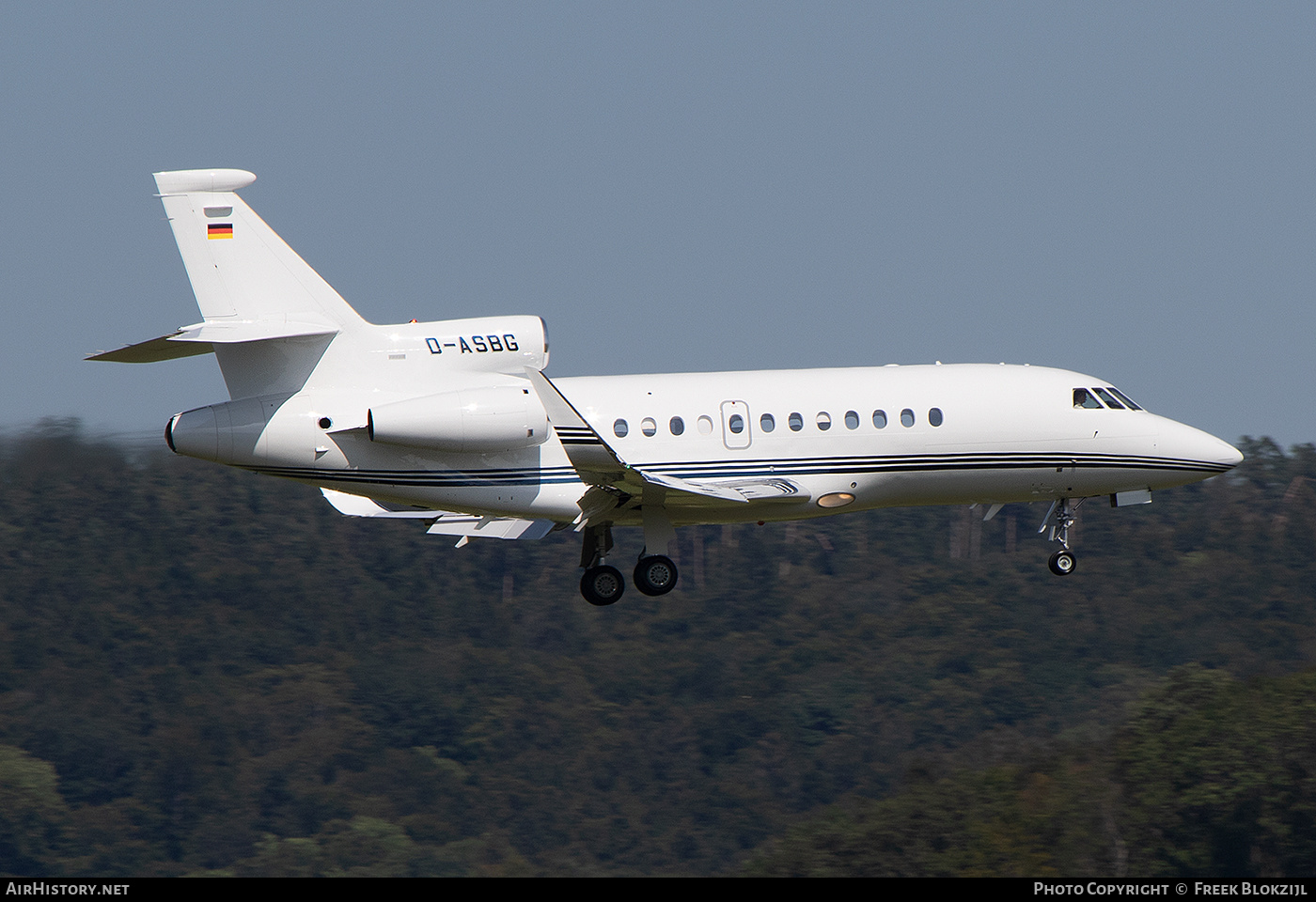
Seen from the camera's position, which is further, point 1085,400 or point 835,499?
point 1085,400

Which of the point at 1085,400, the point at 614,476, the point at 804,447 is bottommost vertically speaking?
the point at 614,476

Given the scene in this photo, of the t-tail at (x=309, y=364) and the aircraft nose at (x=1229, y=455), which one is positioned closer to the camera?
the t-tail at (x=309, y=364)

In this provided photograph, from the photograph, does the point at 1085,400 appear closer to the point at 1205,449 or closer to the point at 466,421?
the point at 1205,449

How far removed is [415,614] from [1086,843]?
118ft

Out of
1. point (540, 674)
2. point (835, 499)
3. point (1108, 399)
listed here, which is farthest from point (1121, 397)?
point (540, 674)

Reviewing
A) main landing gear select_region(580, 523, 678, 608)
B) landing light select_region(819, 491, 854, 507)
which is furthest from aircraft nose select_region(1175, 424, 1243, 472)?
main landing gear select_region(580, 523, 678, 608)

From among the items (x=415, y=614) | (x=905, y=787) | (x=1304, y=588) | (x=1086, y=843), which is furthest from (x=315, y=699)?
(x=1304, y=588)

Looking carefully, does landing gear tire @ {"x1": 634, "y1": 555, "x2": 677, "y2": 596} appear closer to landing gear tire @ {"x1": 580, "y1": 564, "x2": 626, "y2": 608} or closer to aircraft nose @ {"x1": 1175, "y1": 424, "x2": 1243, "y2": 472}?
landing gear tire @ {"x1": 580, "y1": 564, "x2": 626, "y2": 608}

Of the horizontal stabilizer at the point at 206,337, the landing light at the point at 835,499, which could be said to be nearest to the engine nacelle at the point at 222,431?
the horizontal stabilizer at the point at 206,337

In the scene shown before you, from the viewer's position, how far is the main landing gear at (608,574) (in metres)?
27.0

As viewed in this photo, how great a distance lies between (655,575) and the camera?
26969 millimetres

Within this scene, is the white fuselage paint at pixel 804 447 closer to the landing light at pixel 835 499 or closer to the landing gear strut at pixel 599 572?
the landing light at pixel 835 499

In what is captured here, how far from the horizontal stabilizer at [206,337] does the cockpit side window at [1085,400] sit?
1272cm

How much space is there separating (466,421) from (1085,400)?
11.1m
